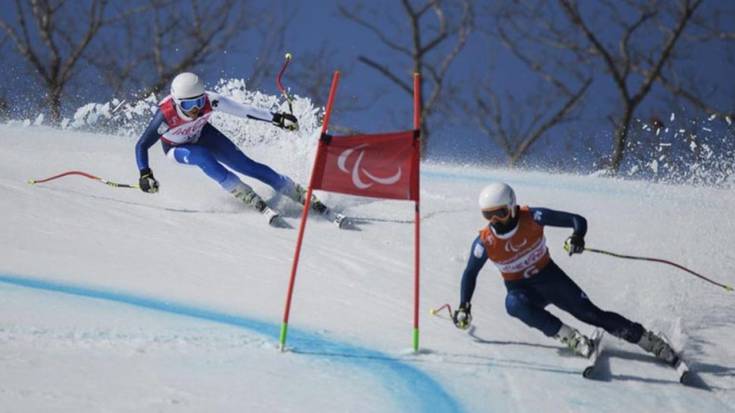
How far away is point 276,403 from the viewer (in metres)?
3.68

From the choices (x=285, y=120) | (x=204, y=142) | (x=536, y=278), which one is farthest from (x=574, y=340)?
(x=204, y=142)

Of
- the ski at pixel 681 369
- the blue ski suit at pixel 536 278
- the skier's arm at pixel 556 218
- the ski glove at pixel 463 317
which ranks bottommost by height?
the ski at pixel 681 369

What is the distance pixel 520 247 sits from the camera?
15.8 feet

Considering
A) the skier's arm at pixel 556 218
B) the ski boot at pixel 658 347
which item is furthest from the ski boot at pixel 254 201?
the ski boot at pixel 658 347

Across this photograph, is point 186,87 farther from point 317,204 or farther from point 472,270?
point 472,270

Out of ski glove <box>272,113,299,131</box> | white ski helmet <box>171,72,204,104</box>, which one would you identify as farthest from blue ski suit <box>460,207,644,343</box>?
white ski helmet <box>171,72,204,104</box>

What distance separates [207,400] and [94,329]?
3.56ft

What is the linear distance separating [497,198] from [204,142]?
3783mm

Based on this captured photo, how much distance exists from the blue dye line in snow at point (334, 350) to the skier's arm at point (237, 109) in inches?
112

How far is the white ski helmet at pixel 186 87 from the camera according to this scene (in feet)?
23.7

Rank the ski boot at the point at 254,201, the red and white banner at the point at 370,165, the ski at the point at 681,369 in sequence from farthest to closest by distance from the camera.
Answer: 1. the ski boot at the point at 254,201
2. the ski at the point at 681,369
3. the red and white banner at the point at 370,165

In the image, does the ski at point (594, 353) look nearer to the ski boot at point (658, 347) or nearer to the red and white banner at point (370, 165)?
the ski boot at point (658, 347)

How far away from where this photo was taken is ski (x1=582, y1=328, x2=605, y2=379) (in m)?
4.47

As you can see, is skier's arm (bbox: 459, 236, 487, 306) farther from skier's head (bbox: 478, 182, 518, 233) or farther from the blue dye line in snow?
the blue dye line in snow
